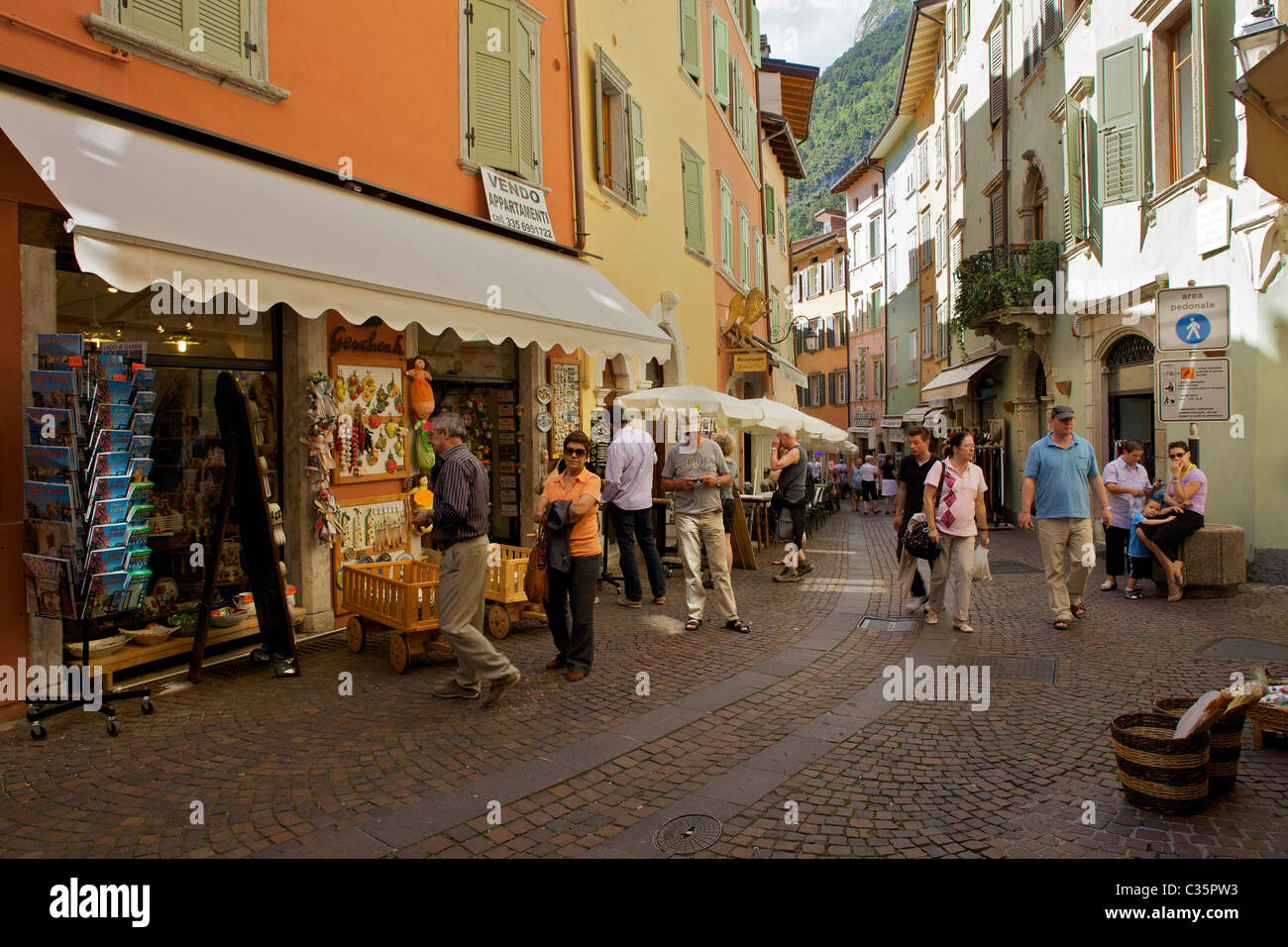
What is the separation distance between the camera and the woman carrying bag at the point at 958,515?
24.1 feet

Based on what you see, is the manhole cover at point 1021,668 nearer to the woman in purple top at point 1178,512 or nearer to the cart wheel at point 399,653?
the woman in purple top at point 1178,512

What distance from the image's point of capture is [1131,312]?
A: 13.0 meters

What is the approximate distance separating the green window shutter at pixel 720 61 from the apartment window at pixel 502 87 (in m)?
9.85

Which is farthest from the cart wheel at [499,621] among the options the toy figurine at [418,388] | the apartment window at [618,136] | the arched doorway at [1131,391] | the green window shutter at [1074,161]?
the green window shutter at [1074,161]

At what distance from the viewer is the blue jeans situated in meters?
8.45

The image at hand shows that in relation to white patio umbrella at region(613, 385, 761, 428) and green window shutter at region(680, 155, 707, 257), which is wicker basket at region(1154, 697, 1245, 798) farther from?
green window shutter at region(680, 155, 707, 257)

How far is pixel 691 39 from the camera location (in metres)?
16.7

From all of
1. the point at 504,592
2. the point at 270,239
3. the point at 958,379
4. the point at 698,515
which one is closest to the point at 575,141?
the point at 698,515

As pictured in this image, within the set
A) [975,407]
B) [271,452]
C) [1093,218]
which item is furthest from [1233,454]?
[975,407]

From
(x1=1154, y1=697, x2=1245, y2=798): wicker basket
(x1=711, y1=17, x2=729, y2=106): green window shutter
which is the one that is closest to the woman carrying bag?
(x1=1154, y1=697, x2=1245, y2=798): wicker basket

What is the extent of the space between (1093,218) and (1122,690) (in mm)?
11111

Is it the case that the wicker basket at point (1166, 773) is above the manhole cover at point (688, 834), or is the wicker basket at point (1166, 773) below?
above
